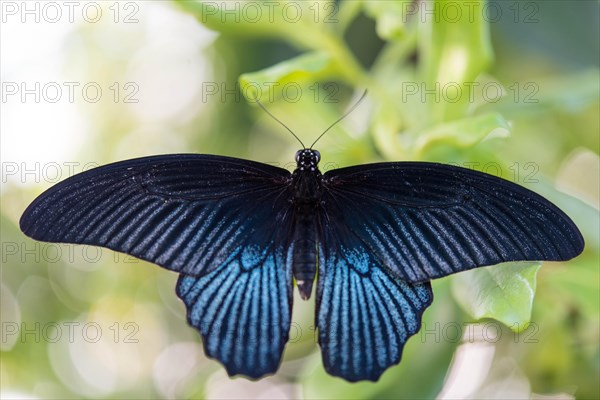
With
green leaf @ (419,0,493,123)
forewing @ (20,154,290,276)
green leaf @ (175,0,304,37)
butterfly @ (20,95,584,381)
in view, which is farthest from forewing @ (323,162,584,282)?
green leaf @ (175,0,304,37)

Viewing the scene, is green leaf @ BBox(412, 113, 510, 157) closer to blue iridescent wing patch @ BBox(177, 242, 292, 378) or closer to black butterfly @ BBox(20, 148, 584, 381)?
black butterfly @ BBox(20, 148, 584, 381)

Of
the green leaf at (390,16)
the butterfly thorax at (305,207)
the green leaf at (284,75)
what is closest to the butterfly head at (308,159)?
the butterfly thorax at (305,207)

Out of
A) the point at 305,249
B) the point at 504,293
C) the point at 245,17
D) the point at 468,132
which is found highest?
the point at 245,17

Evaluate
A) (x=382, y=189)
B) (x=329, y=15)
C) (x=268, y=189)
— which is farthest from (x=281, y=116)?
(x=382, y=189)

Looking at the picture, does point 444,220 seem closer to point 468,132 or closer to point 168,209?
point 468,132

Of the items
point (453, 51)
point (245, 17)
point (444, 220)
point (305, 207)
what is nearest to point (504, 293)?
point (444, 220)

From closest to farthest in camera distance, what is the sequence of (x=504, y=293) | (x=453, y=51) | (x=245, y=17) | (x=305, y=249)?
(x=504, y=293), (x=305, y=249), (x=453, y=51), (x=245, y=17)

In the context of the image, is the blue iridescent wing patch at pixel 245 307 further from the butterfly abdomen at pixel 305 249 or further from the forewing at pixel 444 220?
the forewing at pixel 444 220
